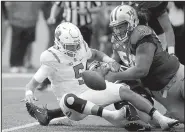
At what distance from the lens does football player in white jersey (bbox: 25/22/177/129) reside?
3.14 metres

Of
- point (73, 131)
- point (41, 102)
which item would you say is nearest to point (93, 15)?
point (41, 102)

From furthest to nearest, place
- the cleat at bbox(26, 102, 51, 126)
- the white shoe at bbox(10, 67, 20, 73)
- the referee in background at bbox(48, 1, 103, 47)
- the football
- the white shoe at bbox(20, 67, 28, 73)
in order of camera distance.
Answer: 1. the white shoe at bbox(10, 67, 20, 73)
2. the white shoe at bbox(20, 67, 28, 73)
3. the referee in background at bbox(48, 1, 103, 47)
4. the cleat at bbox(26, 102, 51, 126)
5. the football

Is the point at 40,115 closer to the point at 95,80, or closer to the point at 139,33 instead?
the point at 95,80

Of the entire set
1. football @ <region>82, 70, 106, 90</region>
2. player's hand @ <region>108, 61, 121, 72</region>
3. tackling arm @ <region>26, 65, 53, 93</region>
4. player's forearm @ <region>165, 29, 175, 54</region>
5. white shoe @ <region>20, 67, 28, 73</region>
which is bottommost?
white shoe @ <region>20, 67, 28, 73</region>

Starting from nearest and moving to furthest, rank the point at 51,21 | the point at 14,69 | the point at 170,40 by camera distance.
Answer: the point at 170,40 → the point at 51,21 → the point at 14,69

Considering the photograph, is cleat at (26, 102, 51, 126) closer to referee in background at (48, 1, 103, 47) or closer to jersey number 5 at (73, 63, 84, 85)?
jersey number 5 at (73, 63, 84, 85)

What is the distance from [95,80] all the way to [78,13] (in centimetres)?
150

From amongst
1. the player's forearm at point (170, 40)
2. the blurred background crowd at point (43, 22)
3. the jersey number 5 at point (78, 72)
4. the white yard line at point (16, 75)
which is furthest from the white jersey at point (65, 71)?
the white yard line at point (16, 75)

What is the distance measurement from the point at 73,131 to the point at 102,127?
208 mm

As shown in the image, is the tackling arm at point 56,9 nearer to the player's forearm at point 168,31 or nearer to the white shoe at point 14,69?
the player's forearm at point 168,31

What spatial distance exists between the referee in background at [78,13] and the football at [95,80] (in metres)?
1.32

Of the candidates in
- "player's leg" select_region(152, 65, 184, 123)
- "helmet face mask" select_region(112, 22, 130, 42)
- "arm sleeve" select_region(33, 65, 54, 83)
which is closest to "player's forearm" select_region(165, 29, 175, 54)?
"player's leg" select_region(152, 65, 184, 123)

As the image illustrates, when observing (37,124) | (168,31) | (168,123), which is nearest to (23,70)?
(168,31)

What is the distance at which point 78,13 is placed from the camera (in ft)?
14.6
